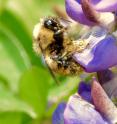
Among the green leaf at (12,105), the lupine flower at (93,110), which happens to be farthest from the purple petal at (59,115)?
the green leaf at (12,105)

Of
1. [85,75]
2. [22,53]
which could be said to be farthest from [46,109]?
[85,75]

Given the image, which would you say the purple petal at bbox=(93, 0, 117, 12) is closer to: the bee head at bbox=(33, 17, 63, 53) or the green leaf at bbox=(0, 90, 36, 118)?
the bee head at bbox=(33, 17, 63, 53)

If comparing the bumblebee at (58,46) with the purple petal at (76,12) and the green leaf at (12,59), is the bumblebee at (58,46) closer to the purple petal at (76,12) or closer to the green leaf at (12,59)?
the purple petal at (76,12)

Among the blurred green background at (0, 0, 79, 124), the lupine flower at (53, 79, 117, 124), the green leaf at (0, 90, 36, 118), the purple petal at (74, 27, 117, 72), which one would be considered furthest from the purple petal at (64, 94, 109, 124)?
the green leaf at (0, 90, 36, 118)

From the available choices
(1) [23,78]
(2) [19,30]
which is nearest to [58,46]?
(1) [23,78]

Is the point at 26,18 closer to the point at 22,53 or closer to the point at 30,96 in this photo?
the point at 22,53

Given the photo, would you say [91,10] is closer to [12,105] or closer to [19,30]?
[12,105]
